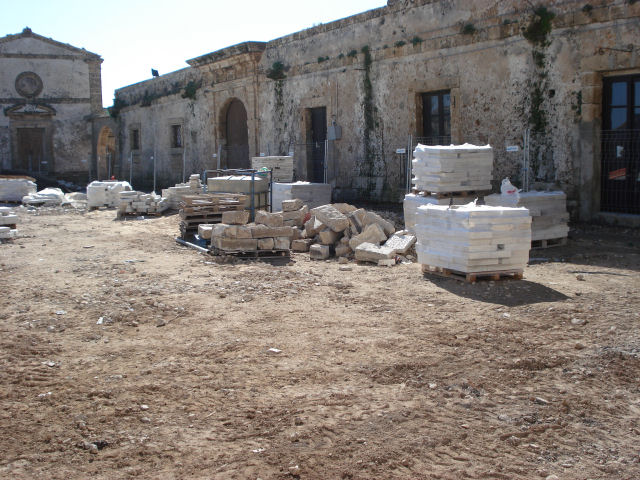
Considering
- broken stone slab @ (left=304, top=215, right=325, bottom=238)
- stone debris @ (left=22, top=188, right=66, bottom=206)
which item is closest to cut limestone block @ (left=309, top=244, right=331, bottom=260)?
broken stone slab @ (left=304, top=215, right=325, bottom=238)

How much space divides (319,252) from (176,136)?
1700cm

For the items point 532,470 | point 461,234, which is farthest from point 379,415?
point 461,234

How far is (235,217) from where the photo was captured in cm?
1045

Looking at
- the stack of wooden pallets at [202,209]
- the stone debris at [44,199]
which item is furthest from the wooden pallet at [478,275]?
the stone debris at [44,199]

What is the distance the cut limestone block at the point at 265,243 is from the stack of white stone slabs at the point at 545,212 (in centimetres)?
352

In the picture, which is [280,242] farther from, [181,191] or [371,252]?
[181,191]

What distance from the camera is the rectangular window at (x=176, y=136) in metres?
25.0

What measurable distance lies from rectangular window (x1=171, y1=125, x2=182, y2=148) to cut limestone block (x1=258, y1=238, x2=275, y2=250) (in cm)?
1646

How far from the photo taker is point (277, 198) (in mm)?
13961

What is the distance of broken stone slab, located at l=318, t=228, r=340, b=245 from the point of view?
33.0 ft

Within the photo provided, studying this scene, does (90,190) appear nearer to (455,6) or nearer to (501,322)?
(455,6)

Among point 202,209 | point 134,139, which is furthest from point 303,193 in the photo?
point 134,139

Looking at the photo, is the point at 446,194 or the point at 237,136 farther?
the point at 237,136

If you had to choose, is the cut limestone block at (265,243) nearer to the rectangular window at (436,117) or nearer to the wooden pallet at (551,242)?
the wooden pallet at (551,242)
